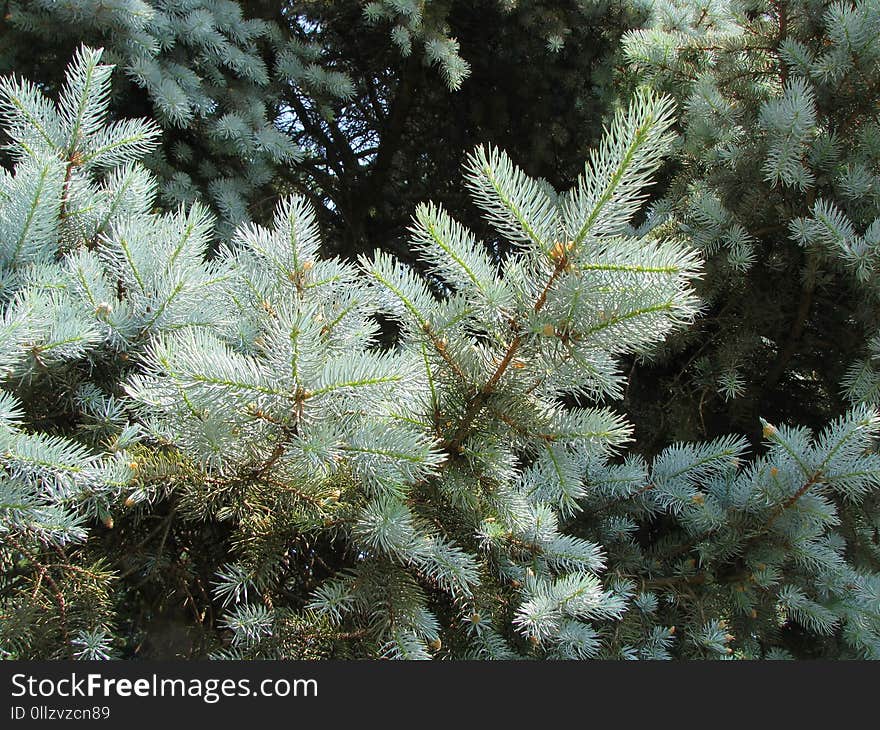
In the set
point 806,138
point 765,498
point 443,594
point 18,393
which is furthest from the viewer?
point 806,138

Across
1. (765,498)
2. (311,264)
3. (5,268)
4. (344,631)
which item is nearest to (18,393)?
(5,268)

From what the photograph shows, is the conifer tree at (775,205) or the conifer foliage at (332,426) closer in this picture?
the conifer foliage at (332,426)

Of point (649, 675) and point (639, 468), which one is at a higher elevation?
point (639, 468)

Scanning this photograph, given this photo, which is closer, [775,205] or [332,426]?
[332,426]

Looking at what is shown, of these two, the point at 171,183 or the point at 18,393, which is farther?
the point at 171,183

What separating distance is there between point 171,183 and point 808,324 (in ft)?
6.60

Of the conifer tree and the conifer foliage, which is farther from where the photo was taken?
the conifer tree

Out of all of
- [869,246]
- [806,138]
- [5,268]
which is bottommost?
[5,268]

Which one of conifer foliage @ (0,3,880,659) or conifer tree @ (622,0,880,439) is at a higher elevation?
conifer tree @ (622,0,880,439)

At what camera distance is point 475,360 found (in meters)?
0.90

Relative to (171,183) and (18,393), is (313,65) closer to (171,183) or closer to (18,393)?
(171,183)

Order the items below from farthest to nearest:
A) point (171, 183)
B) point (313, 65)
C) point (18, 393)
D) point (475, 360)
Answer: point (313, 65) → point (171, 183) → point (18, 393) → point (475, 360)

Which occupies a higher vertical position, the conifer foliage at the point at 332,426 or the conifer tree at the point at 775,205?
the conifer tree at the point at 775,205

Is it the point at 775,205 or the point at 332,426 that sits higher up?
the point at 775,205
